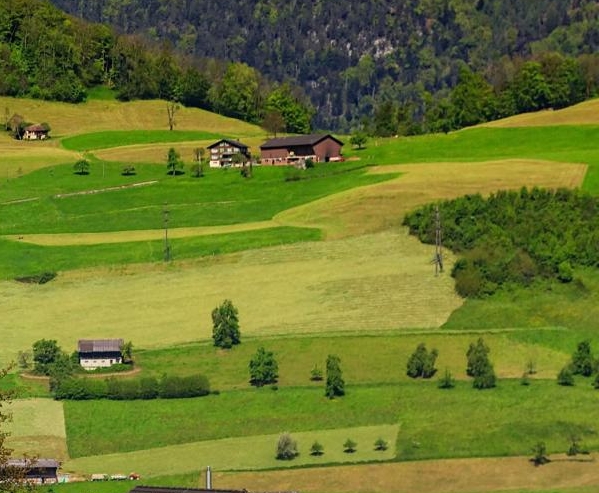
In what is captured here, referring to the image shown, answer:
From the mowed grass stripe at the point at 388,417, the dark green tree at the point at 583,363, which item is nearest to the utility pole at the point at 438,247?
the dark green tree at the point at 583,363

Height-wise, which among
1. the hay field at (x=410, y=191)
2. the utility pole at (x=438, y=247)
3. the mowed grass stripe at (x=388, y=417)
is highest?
the hay field at (x=410, y=191)

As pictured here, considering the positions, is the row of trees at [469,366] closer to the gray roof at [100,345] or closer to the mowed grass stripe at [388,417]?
the mowed grass stripe at [388,417]

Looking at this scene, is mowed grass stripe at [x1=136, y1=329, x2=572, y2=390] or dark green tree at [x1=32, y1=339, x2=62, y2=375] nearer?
mowed grass stripe at [x1=136, y1=329, x2=572, y2=390]

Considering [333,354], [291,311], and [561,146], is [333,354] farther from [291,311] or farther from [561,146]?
[561,146]

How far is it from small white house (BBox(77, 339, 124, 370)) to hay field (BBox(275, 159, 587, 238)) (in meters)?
32.9

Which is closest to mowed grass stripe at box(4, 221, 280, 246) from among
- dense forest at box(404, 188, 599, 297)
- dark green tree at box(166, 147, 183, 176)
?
dense forest at box(404, 188, 599, 297)

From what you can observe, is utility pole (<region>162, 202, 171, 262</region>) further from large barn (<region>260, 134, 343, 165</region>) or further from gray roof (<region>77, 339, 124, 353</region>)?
large barn (<region>260, 134, 343, 165</region>)

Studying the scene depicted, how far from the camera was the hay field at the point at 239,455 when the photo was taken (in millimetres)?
95812

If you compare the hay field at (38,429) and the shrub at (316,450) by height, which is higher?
the hay field at (38,429)

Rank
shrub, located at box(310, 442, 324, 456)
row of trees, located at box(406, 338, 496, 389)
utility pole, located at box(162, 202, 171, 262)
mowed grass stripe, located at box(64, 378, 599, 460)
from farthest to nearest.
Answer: utility pole, located at box(162, 202, 171, 262)
row of trees, located at box(406, 338, 496, 389)
mowed grass stripe, located at box(64, 378, 599, 460)
shrub, located at box(310, 442, 324, 456)

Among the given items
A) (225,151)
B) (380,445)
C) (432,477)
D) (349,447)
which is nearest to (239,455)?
(349,447)

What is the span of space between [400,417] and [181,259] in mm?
41907

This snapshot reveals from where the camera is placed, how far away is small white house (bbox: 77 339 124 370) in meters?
118

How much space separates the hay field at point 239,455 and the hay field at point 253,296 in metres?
20.6
